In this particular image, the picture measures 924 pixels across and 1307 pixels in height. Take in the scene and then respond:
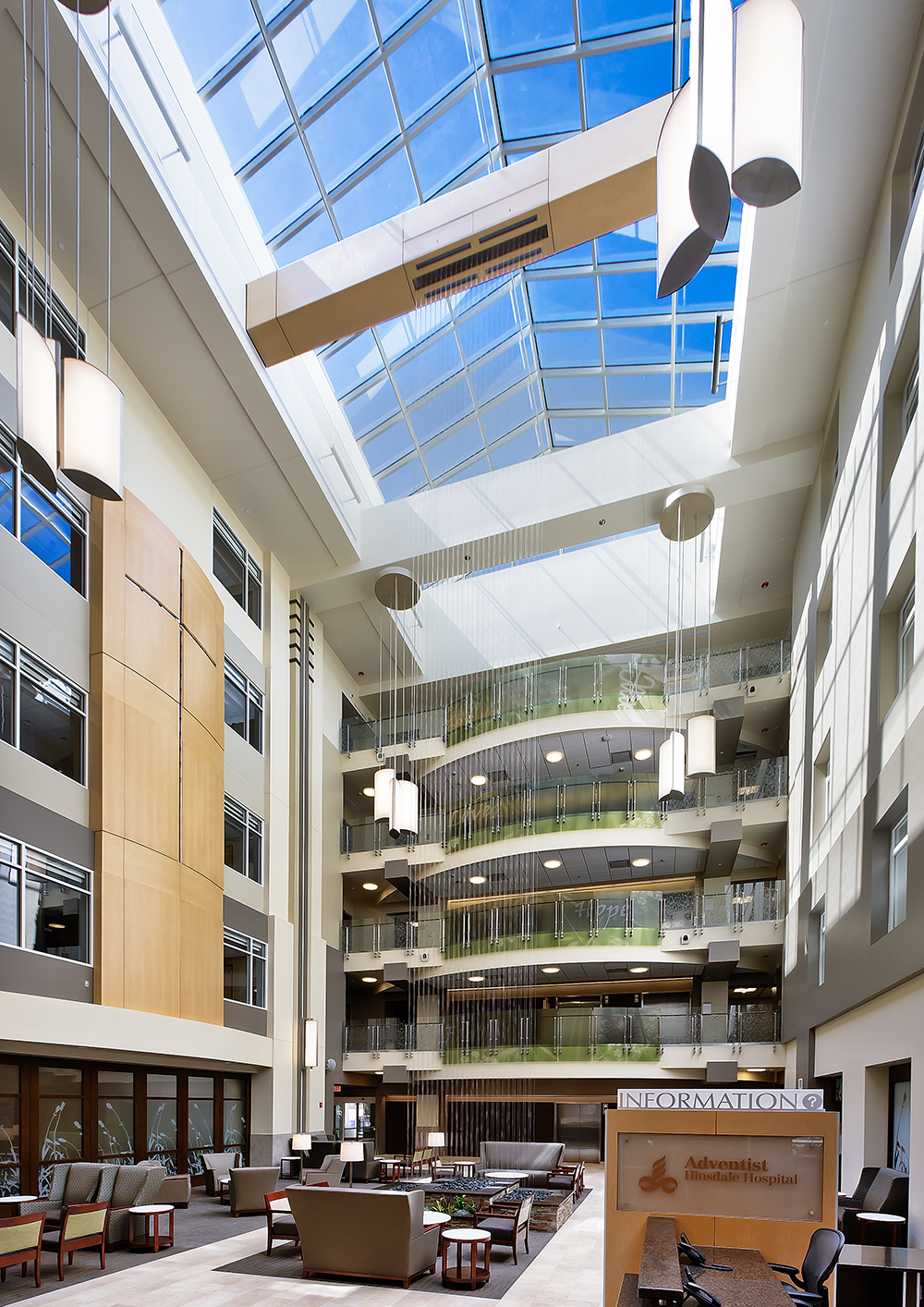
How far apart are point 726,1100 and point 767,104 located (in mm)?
6805

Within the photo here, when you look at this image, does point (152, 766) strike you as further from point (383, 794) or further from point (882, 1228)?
point (882, 1228)

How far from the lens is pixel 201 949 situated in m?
14.5

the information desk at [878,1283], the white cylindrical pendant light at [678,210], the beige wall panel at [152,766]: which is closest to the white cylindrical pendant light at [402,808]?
the beige wall panel at [152,766]

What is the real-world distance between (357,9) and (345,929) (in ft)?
63.2

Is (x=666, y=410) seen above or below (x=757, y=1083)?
above

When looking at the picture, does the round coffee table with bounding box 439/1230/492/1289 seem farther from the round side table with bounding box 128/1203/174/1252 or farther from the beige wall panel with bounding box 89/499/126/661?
the beige wall panel with bounding box 89/499/126/661

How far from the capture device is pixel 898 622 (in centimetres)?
1079

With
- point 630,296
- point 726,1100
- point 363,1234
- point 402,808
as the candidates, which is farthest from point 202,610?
point 726,1100

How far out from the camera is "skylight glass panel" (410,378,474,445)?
1866 cm

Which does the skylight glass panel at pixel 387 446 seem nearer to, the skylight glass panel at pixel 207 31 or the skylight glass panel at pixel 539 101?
the skylight glass panel at pixel 539 101

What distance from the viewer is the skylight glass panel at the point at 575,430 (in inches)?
793

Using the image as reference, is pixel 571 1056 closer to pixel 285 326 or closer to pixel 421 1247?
pixel 421 1247

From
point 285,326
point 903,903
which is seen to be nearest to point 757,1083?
point 903,903

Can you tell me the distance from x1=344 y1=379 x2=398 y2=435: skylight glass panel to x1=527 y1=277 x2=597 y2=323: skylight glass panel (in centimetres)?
324
